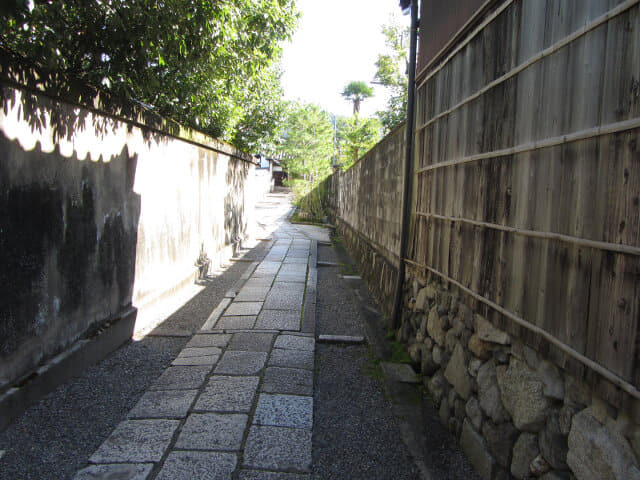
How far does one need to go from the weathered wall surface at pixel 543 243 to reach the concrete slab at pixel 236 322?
2289 millimetres

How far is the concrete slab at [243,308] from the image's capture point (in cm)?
530

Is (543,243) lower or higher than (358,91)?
lower

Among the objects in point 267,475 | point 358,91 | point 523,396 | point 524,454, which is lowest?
point 267,475

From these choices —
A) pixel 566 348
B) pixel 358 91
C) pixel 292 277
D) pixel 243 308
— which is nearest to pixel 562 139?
pixel 566 348

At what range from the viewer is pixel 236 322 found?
4.97m

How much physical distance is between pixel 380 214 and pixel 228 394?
154 inches

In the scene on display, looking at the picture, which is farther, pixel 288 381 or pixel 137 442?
pixel 288 381

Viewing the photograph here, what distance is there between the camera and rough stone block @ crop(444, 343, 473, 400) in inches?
109

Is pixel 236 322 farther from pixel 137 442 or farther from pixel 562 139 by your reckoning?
pixel 562 139

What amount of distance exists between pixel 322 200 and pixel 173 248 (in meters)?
13.8

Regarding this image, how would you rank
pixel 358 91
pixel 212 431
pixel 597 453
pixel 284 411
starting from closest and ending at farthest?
pixel 597 453 < pixel 212 431 < pixel 284 411 < pixel 358 91

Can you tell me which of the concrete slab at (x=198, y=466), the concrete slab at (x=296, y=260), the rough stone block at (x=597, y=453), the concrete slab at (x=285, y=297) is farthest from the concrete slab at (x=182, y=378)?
the concrete slab at (x=296, y=260)

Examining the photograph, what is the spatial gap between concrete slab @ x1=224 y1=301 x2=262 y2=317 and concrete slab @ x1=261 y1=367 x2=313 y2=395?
5.48 ft

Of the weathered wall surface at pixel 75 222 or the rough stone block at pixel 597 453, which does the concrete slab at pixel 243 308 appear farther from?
the rough stone block at pixel 597 453
